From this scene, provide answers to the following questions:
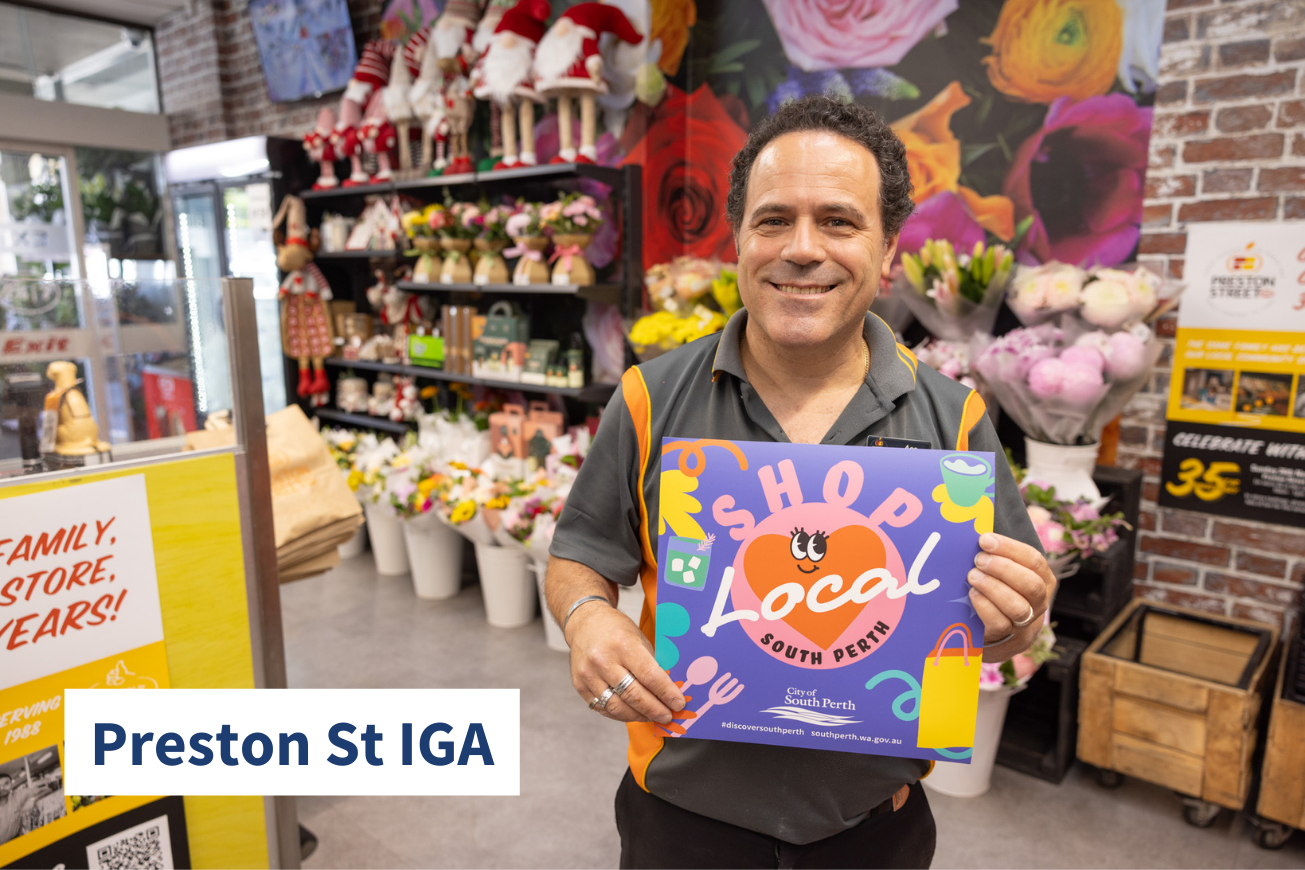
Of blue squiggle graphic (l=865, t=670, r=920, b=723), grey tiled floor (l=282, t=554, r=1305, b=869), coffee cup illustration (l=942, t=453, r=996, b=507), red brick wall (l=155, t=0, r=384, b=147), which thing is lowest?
grey tiled floor (l=282, t=554, r=1305, b=869)

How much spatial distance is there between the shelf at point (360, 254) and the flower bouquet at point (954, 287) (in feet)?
9.38

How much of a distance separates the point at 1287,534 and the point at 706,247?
2.39 m

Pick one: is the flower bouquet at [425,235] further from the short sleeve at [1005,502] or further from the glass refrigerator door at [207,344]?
the short sleeve at [1005,502]

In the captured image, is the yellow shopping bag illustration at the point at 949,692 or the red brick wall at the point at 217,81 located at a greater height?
the red brick wall at the point at 217,81

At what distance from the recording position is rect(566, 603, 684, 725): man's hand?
1.02 m

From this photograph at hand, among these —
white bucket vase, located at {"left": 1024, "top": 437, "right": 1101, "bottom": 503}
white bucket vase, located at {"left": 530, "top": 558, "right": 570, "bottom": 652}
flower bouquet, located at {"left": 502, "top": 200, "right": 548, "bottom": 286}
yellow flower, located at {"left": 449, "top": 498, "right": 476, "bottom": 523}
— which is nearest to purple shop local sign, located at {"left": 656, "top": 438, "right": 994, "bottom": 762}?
white bucket vase, located at {"left": 1024, "top": 437, "right": 1101, "bottom": 503}

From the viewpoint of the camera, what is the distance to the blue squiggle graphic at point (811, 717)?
1020mm

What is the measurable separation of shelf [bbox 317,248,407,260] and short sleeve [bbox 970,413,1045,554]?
3.85 metres

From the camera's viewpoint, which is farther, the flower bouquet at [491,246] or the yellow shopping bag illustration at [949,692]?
the flower bouquet at [491,246]

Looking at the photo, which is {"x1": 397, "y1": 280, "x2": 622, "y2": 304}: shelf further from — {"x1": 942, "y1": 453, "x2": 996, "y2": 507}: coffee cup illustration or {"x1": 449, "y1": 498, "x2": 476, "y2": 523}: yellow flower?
{"x1": 942, "y1": 453, "x2": 996, "y2": 507}: coffee cup illustration

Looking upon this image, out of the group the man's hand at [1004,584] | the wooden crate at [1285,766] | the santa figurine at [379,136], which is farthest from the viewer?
the santa figurine at [379,136]

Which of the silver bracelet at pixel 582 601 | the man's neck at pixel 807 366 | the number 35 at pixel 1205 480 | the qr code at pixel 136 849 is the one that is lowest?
the qr code at pixel 136 849

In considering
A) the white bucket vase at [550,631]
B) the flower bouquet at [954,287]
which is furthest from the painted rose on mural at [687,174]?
the white bucket vase at [550,631]

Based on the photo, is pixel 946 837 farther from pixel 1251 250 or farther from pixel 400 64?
pixel 400 64
